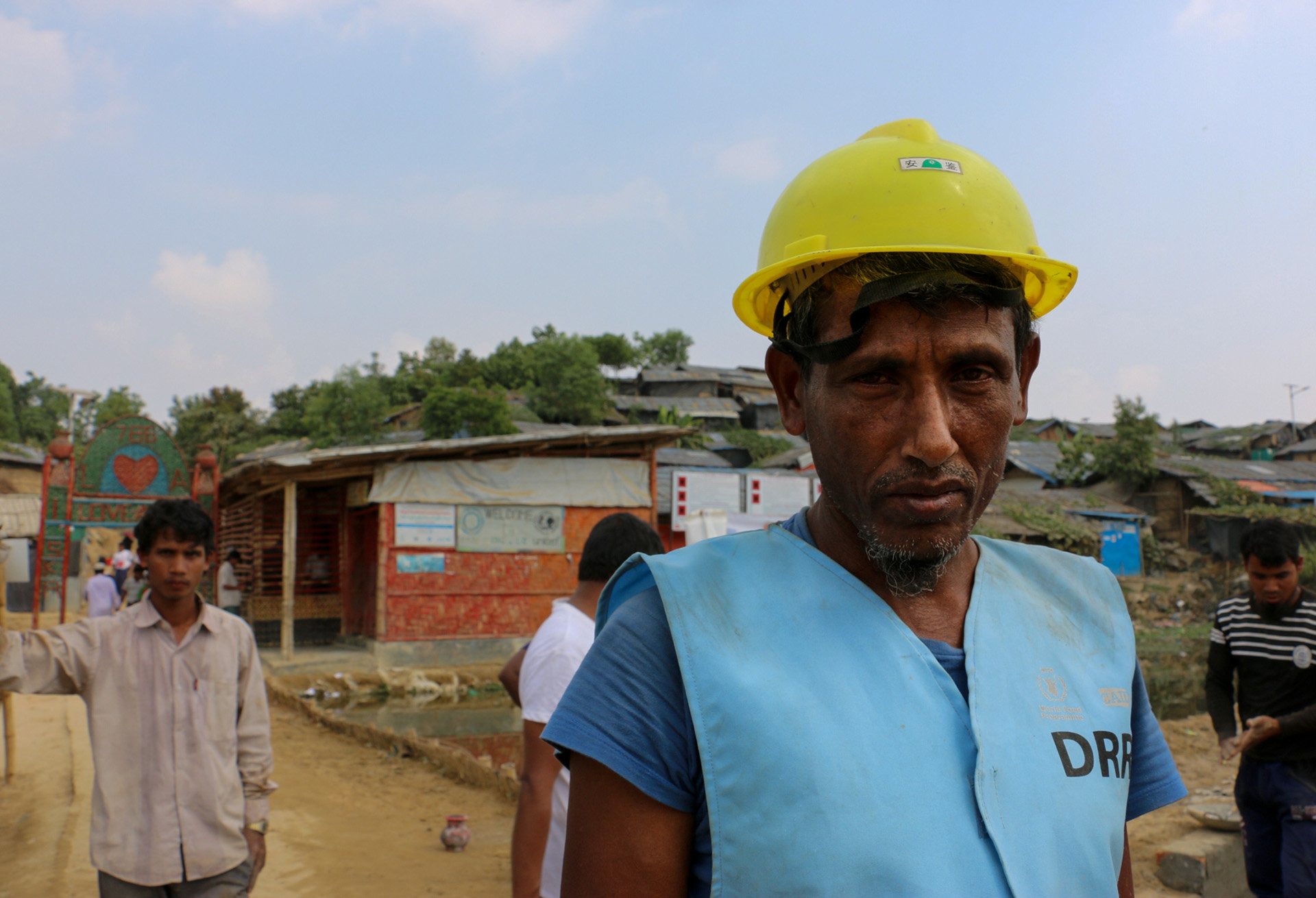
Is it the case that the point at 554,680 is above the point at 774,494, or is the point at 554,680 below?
below

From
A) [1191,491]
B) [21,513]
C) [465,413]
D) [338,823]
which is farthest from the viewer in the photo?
[1191,491]

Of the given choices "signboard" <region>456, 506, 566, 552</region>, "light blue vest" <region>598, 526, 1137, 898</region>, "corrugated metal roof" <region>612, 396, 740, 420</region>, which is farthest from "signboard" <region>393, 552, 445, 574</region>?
"corrugated metal roof" <region>612, 396, 740, 420</region>

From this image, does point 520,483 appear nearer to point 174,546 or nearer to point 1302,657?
point 174,546

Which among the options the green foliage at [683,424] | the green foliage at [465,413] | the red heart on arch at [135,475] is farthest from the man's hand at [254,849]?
the green foliage at [683,424]

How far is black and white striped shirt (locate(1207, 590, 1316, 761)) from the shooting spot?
3.94m

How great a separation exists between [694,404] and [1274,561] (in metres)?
41.1

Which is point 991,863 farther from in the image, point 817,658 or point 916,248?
point 916,248

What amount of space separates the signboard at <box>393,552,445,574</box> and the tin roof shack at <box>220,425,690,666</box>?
0.02m

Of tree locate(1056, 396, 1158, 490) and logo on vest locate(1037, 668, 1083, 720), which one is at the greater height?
tree locate(1056, 396, 1158, 490)

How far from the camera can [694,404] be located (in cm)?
4516

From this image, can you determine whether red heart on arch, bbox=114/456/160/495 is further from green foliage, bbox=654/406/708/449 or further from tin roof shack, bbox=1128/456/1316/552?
tin roof shack, bbox=1128/456/1316/552

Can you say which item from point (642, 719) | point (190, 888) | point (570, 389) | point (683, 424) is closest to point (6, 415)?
point (570, 389)

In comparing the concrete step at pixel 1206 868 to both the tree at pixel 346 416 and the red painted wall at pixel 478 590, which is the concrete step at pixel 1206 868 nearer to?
the red painted wall at pixel 478 590

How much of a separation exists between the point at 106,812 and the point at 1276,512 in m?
28.2
